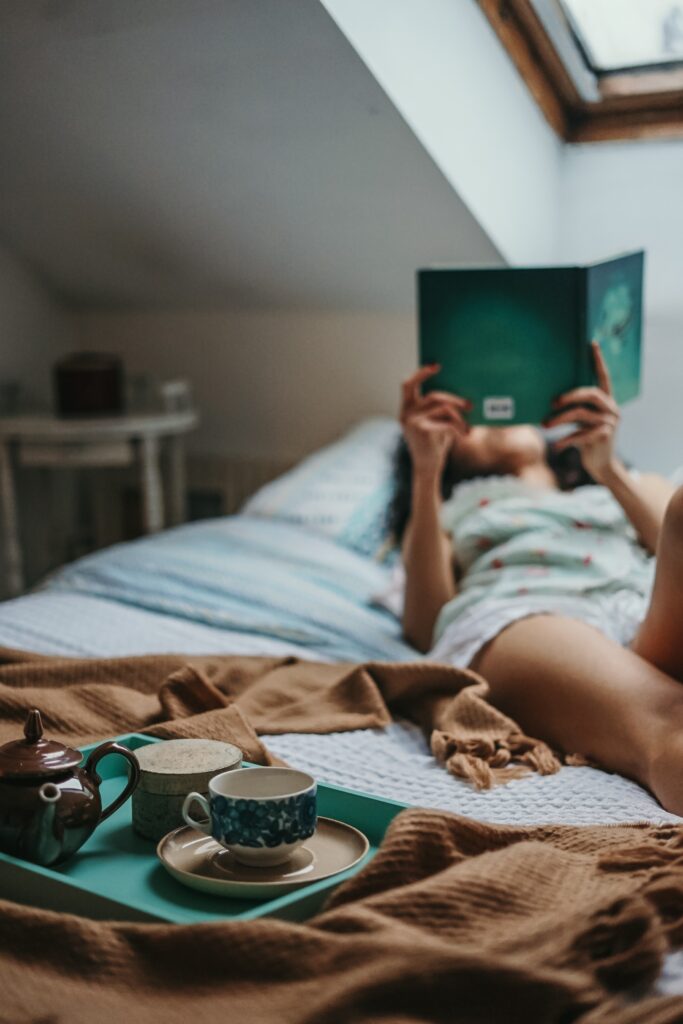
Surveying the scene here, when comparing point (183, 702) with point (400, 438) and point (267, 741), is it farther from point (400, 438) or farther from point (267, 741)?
point (400, 438)

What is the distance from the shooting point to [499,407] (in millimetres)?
1706

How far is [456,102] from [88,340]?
1.40 meters

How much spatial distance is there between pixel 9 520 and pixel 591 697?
1.68 meters

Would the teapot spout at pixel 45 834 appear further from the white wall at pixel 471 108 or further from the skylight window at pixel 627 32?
the skylight window at pixel 627 32

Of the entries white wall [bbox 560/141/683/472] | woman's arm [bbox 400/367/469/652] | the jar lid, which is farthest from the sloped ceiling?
the jar lid

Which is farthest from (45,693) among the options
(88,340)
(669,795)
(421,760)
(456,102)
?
(88,340)

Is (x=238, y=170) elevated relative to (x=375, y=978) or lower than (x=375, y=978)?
elevated

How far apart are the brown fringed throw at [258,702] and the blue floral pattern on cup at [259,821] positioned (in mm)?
282

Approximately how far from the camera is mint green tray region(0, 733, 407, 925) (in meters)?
0.79

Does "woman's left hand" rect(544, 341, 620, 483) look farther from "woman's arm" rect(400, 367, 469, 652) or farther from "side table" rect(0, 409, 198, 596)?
"side table" rect(0, 409, 198, 596)

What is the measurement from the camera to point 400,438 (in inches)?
88.4

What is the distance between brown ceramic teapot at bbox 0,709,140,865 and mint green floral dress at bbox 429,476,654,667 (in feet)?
2.16

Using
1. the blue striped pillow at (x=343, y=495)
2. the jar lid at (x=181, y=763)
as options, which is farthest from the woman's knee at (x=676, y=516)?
the blue striped pillow at (x=343, y=495)

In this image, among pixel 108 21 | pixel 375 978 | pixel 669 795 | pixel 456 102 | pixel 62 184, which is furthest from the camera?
pixel 62 184
